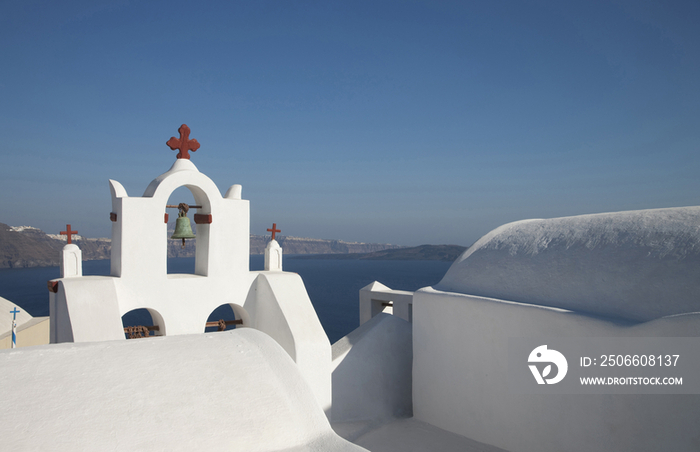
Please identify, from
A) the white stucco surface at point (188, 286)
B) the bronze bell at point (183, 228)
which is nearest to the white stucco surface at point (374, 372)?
the white stucco surface at point (188, 286)

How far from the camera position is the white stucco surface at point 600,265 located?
576 centimetres

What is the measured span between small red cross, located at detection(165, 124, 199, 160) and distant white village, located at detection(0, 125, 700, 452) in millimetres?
24

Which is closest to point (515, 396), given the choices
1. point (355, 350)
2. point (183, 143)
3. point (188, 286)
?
point (355, 350)

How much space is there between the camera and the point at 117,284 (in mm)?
6805

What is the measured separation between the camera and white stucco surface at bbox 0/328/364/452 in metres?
2.54

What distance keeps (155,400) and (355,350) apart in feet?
20.8

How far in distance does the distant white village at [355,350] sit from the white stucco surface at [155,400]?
0.5 inches

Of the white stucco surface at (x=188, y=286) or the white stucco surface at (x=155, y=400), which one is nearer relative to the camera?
the white stucco surface at (x=155, y=400)

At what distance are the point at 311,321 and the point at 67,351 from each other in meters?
4.89

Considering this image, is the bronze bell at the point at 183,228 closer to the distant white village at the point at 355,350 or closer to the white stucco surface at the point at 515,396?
the distant white village at the point at 355,350

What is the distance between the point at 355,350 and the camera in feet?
29.2

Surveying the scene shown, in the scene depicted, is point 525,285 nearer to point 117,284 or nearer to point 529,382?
point 529,382

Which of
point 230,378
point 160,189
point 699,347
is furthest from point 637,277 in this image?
point 160,189

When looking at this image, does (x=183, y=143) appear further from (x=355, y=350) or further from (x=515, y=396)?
(x=515, y=396)
